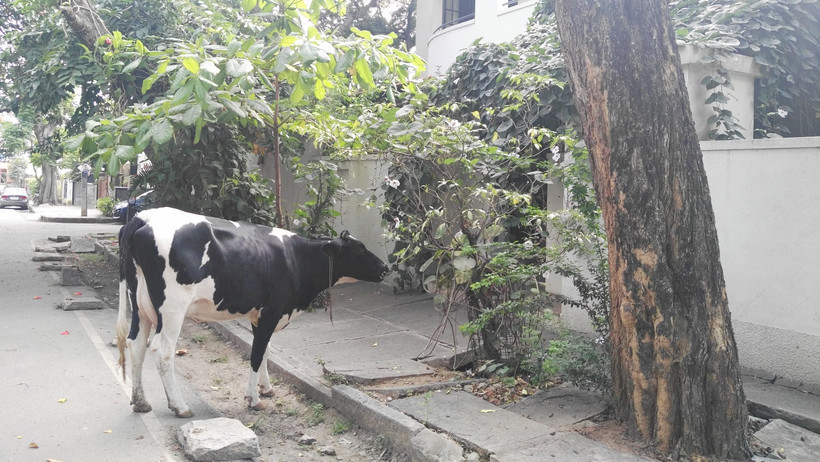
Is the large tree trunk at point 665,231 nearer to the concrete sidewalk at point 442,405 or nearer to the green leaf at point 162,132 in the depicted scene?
the concrete sidewalk at point 442,405

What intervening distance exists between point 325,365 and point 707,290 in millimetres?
3667

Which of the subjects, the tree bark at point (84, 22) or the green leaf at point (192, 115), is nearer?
the green leaf at point (192, 115)

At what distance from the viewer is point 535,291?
5.78 metres

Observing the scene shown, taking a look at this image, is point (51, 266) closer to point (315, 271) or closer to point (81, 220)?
point (315, 271)

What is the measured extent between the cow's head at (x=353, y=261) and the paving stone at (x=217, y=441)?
5.58 ft

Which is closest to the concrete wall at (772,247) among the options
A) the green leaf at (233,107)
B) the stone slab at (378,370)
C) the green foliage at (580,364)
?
the green foliage at (580,364)

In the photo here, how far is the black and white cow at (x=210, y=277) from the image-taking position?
16.7 feet

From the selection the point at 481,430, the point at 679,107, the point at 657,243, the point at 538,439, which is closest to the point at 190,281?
the point at 481,430

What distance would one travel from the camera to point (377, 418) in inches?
200

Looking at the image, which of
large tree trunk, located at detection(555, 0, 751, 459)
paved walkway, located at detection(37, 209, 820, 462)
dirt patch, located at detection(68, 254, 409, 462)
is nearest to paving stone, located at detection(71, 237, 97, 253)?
dirt patch, located at detection(68, 254, 409, 462)

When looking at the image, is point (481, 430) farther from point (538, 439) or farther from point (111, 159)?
point (111, 159)

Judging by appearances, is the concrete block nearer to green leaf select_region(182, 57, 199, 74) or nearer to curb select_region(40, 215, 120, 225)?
green leaf select_region(182, 57, 199, 74)

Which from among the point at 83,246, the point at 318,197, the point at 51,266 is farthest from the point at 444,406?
the point at 83,246

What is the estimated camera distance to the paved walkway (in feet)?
14.5
